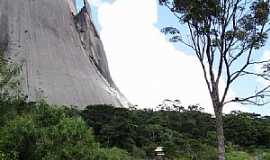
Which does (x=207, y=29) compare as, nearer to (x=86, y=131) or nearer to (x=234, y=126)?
(x=86, y=131)

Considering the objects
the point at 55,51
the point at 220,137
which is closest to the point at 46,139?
the point at 220,137

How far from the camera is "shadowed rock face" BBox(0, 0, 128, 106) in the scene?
56906 mm

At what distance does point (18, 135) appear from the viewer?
11703mm

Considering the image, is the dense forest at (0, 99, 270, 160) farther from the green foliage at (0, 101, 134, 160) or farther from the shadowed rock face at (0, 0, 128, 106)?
the shadowed rock face at (0, 0, 128, 106)

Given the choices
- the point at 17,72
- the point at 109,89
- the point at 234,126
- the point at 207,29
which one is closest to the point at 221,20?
the point at 207,29

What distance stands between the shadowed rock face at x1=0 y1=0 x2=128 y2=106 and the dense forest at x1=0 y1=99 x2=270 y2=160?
892cm

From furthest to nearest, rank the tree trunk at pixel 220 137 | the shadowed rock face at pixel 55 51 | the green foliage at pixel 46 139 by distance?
1. the shadowed rock face at pixel 55 51
2. the tree trunk at pixel 220 137
3. the green foliage at pixel 46 139

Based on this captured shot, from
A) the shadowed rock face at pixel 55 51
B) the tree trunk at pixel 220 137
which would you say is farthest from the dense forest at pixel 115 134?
the shadowed rock face at pixel 55 51

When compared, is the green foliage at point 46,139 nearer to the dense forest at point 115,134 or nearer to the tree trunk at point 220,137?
the dense forest at point 115,134

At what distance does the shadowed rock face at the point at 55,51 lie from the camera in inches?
2240

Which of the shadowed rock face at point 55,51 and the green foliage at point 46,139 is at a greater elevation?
the shadowed rock face at point 55,51

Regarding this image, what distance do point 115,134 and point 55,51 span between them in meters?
25.7

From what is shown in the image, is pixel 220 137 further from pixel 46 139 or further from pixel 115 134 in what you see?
pixel 115 134

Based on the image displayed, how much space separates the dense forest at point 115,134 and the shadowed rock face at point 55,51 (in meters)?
8.92
